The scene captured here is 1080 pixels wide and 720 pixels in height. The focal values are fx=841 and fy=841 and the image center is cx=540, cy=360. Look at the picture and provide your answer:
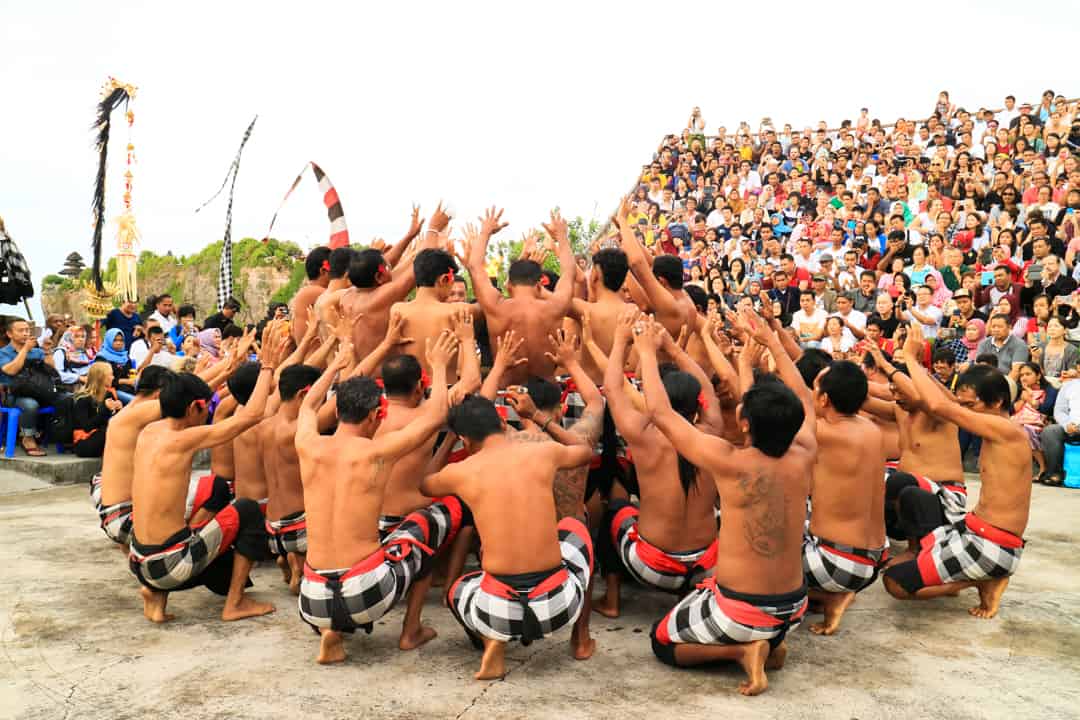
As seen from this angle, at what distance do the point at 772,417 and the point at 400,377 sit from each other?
2063mm

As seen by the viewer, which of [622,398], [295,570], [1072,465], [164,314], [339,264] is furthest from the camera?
[164,314]

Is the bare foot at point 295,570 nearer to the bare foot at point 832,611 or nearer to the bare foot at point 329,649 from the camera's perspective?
the bare foot at point 329,649

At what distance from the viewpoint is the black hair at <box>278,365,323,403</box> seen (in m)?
5.01

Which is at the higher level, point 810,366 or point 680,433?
point 810,366

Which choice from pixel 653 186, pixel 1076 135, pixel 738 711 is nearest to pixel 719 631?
pixel 738 711

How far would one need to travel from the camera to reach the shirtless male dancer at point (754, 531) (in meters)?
3.63

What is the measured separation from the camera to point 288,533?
194 inches

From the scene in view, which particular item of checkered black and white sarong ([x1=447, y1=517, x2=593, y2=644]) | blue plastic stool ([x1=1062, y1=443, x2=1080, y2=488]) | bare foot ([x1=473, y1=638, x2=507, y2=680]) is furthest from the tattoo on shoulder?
blue plastic stool ([x1=1062, y1=443, x2=1080, y2=488])

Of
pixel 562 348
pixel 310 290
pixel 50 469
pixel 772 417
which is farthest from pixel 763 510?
pixel 50 469

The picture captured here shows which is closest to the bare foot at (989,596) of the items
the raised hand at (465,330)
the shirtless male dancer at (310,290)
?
the raised hand at (465,330)

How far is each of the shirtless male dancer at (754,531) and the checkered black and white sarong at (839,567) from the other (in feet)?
2.28

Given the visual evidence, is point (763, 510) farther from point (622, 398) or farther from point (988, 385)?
point (988, 385)

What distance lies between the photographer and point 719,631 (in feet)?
12.1

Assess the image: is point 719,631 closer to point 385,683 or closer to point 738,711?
point 738,711
